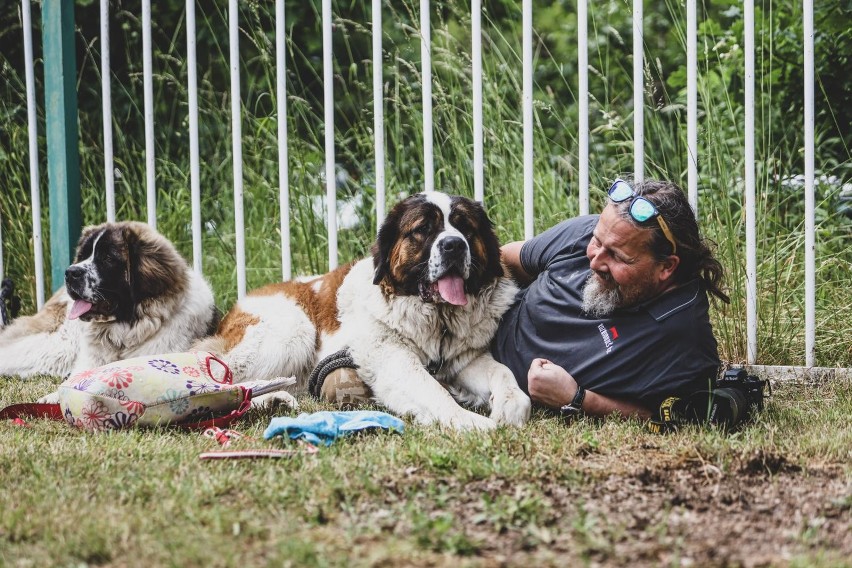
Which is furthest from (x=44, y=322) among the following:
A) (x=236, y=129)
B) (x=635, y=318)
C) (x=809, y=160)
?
(x=809, y=160)

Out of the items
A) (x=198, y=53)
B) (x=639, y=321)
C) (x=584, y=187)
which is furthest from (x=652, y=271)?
(x=198, y=53)

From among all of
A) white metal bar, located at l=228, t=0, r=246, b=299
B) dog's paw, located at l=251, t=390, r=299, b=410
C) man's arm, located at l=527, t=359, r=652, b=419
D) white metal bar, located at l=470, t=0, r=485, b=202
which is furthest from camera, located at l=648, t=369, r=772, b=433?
white metal bar, located at l=228, t=0, r=246, b=299

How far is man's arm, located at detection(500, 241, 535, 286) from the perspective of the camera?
4340 millimetres

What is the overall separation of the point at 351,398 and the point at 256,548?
1.90 m

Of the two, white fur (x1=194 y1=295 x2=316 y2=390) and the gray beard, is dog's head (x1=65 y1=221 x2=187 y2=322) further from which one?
the gray beard

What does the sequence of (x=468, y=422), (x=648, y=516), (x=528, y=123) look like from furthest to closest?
(x=528, y=123)
(x=468, y=422)
(x=648, y=516)

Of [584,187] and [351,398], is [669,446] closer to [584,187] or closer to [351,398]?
[351,398]

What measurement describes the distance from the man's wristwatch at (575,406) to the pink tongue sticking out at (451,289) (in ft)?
2.18

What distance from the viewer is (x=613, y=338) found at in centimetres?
349

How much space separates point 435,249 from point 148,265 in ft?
5.39

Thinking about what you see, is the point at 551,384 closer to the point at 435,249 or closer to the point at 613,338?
the point at 613,338

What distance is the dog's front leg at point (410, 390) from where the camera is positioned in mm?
3385

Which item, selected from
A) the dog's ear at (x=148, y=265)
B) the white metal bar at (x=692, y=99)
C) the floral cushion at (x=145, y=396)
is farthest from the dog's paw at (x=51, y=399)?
the white metal bar at (x=692, y=99)

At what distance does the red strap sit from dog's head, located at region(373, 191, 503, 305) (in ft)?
4.70
